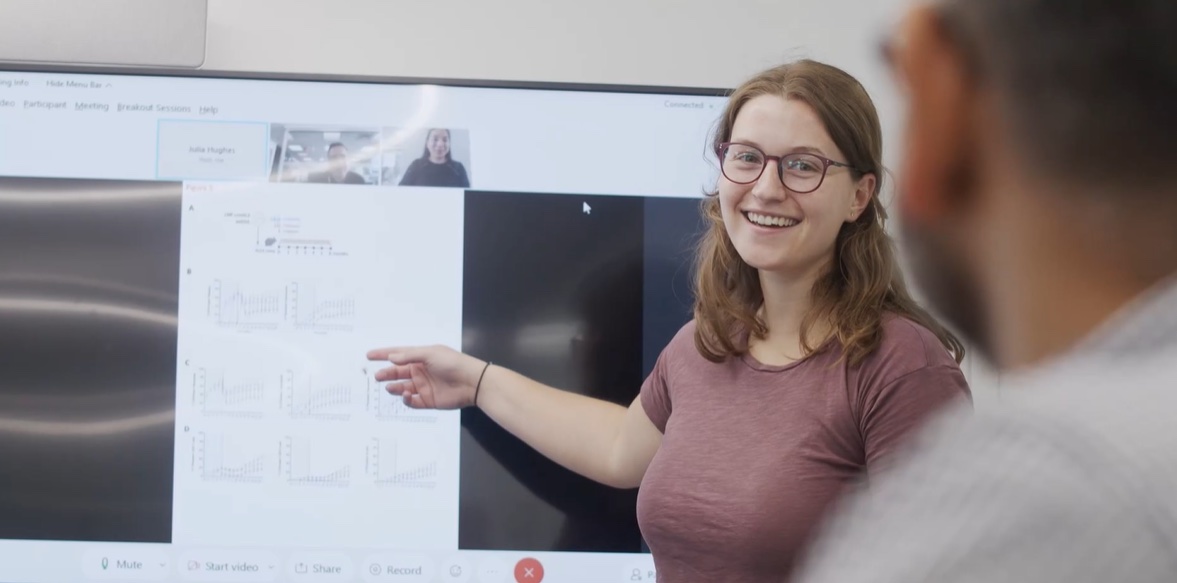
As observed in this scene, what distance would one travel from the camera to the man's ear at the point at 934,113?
1.63 feet

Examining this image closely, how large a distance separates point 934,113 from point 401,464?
5.66ft

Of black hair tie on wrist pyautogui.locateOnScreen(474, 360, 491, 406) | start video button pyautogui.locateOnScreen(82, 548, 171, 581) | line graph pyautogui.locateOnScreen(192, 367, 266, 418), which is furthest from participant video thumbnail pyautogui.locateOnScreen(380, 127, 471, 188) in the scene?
Answer: start video button pyautogui.locateOnScreen(82, 548, 171, 581)

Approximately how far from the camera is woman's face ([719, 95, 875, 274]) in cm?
164

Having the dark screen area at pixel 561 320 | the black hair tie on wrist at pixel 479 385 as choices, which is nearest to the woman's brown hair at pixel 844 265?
the dark screen area at pixel 561 320

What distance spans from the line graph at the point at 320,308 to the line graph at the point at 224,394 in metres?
0.16

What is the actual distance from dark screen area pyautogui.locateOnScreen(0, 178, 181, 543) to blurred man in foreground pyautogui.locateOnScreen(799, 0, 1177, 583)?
184cm

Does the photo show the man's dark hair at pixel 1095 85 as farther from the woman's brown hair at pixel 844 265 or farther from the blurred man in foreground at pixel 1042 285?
the woman's brown hair at pixel 844 265

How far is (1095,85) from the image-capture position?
468mm

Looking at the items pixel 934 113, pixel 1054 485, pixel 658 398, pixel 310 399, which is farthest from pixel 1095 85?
pixel 310 399

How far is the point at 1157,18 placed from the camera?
462 mm

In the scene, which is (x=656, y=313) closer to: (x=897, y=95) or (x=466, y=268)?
(x=466, y=268)

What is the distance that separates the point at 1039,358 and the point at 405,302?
173 centimetres

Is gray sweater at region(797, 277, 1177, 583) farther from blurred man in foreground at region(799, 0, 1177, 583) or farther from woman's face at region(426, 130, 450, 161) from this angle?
woman's face at region(426, 130, 450, 161)

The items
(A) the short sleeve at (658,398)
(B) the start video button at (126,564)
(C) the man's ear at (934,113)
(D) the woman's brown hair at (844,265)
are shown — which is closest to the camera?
(C) the man's ear at (934,113)
